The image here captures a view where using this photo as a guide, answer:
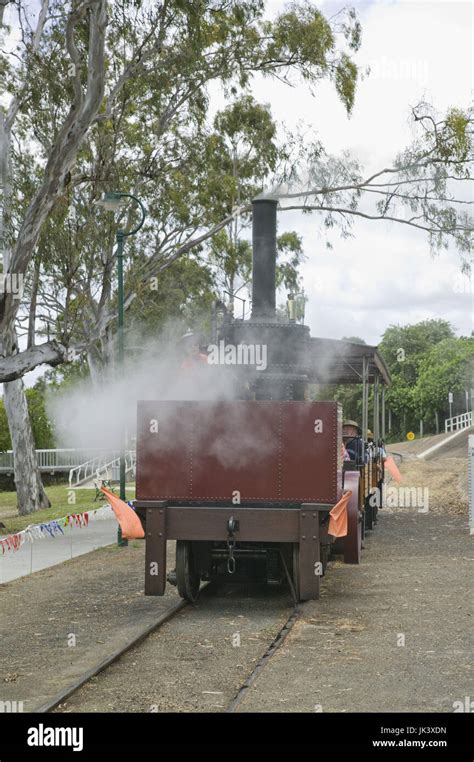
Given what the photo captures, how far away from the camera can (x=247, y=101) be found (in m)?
28.2

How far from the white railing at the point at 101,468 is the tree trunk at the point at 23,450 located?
8.22 m

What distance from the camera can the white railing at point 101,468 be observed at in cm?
→ 3659

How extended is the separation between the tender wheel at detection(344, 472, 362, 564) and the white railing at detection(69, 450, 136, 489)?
22.6 m

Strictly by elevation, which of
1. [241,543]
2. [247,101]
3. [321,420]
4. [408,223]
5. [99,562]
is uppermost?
[247,101]

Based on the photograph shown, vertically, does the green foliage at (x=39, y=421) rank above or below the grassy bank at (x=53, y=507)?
above

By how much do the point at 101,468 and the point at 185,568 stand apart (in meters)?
26.2

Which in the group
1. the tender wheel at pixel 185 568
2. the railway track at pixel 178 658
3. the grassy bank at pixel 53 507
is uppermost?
the tender wheel at pixel 185 568

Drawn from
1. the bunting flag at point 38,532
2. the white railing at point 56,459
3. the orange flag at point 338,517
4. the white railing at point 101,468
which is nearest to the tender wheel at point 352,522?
the orange flag at point 338,517

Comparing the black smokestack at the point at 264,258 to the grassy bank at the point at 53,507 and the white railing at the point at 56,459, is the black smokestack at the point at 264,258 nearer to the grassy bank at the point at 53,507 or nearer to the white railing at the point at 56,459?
the grassy bank at the point at 53,507

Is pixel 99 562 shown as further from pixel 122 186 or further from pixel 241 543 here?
pixel 122 186

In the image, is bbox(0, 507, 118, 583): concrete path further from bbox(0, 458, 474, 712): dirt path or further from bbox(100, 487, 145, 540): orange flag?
bbox(100, 487, 145, 540): orange flag

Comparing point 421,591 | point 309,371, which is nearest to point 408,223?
point 309,371

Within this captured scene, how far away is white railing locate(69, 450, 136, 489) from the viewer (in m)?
36.6

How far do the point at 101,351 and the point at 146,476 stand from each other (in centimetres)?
2224
